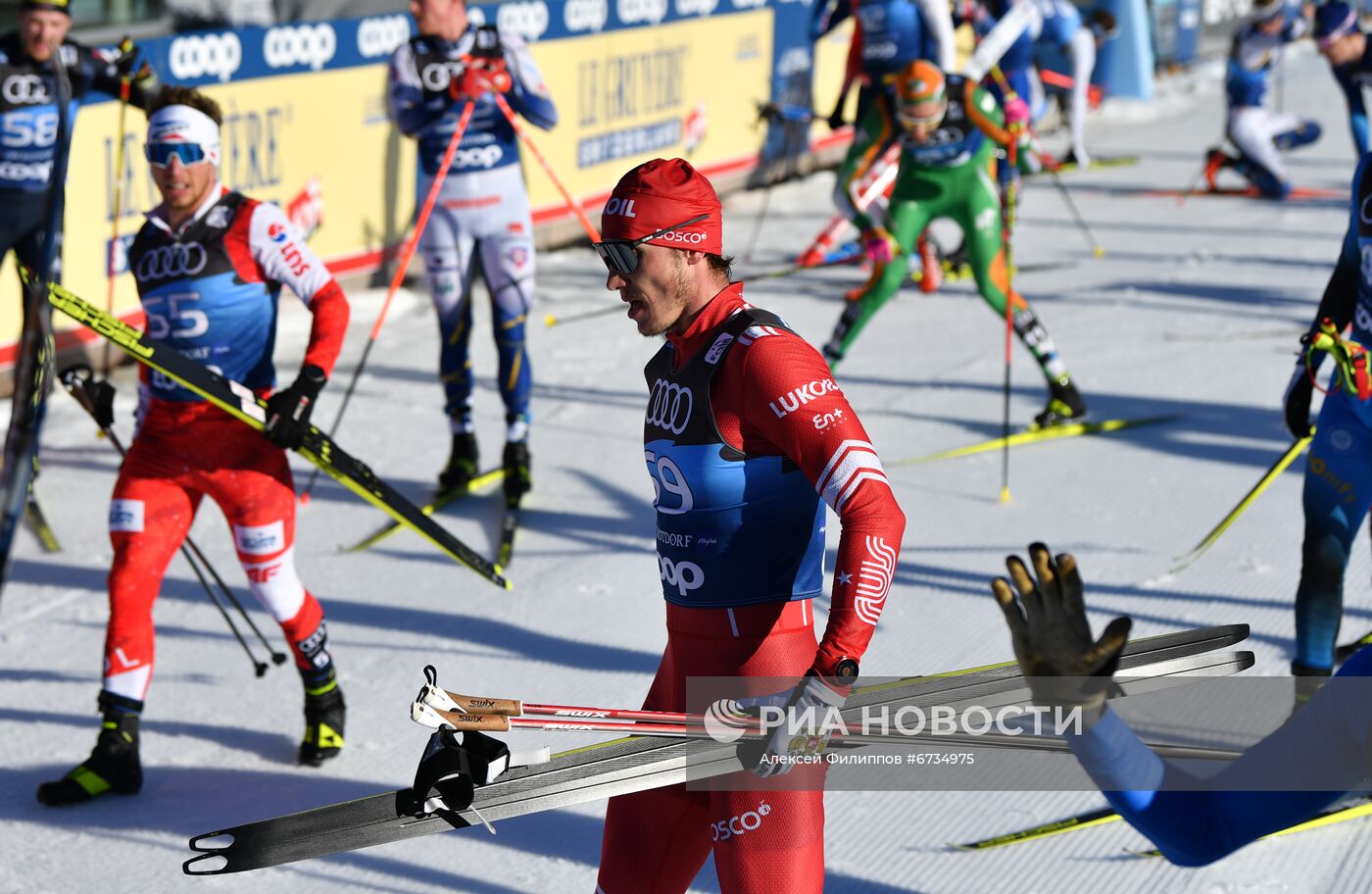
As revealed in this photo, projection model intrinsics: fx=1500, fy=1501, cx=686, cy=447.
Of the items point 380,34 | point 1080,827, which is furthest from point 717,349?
point 380,34

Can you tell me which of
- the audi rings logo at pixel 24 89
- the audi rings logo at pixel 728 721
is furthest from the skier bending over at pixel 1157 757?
the audi rings logo at pixel 24 89

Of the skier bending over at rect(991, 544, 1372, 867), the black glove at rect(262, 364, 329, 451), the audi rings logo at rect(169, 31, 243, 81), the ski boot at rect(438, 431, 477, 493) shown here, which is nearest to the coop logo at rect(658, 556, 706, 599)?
the skier bending over at rect(991, 544, 1372, 867)

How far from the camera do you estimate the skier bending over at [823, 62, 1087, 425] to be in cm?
743

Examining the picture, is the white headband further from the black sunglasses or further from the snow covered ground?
the black sunglasses

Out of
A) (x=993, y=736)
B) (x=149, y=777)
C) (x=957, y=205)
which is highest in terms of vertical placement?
(x=957, y=205)

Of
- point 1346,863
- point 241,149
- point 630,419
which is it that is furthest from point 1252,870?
point 241,149

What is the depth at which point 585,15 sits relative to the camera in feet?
40.0

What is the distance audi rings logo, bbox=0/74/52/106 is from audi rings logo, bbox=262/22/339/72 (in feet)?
8.52

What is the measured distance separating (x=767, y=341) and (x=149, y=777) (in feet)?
9.63

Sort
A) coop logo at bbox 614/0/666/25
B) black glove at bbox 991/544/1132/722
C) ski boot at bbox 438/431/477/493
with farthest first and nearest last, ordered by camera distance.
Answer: coop logo at bbox 614/0/666/25 < ski boot at bbox 438/431/477/493 < black glove at bbox 991/544/1132/722

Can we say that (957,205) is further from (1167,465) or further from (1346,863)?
(1346,863)

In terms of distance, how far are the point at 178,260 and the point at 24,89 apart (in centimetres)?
333

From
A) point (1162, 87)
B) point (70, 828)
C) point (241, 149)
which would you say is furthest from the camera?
point (1162, 87)

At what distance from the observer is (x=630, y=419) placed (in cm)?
830
